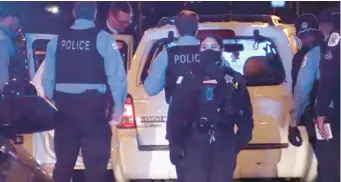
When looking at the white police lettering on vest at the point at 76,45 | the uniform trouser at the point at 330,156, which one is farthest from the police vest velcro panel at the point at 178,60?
the uniform trouser at the point at 330,156

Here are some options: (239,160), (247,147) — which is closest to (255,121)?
(247,147)

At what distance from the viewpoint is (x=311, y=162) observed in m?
6.94

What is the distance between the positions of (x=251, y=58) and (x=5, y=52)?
6.71 ft

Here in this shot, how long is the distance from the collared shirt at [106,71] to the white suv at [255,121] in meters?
0.53

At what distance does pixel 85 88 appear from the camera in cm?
630

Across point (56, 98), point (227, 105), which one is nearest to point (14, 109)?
point (56, 98)

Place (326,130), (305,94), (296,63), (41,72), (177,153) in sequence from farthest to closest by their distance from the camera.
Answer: (41,72) → (296,63) → (305,94) → (326,130) → (177,153)

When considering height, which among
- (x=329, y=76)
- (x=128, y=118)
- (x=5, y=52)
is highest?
(x=5, y=52)

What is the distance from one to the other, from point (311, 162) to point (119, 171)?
5.04 feet

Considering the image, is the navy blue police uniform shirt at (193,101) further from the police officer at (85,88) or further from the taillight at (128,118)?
the taillight at (128,118)

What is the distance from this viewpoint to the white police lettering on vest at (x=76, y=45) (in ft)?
20.5

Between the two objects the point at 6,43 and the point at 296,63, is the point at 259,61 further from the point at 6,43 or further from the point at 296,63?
the point at 6,43

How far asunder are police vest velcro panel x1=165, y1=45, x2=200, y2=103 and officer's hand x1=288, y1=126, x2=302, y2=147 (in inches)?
41.3

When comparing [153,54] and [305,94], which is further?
[153,54]
